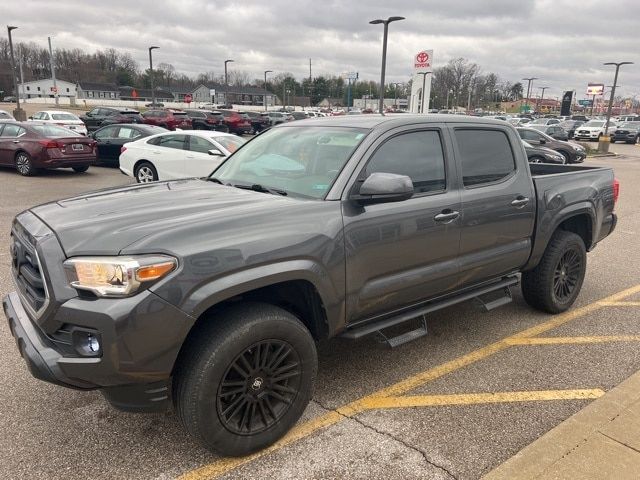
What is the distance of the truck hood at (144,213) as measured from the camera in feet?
7.98

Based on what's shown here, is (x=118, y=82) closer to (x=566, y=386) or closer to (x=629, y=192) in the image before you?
(x=629, y=192)

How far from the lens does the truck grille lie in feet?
8.29

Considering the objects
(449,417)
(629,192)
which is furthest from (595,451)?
(629,192)

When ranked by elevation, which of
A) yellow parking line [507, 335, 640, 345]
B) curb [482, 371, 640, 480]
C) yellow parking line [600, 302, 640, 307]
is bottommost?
yellow parking line [600, 302, 640, 307]

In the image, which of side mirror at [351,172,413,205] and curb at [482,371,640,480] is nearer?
curb at [482,371,640,480]

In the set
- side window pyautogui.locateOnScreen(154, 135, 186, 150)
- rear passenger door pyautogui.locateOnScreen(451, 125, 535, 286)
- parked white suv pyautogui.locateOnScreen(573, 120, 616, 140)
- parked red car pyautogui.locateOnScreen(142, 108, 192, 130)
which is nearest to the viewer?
rear passenger door pyautogui.locateOnScreen(451, 125, 535, 286)

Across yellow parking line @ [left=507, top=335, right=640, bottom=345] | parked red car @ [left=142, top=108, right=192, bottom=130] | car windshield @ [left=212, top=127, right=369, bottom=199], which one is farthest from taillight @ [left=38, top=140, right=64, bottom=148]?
parked red car @ [left=142, top=108, right=192, bottom=130]

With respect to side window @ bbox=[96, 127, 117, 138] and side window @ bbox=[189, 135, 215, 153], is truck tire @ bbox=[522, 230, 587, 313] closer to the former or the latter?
side window @ bbox=[189, 135, 215, 153]

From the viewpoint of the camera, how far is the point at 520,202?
4176 millimetres

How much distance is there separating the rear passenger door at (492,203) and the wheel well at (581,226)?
875mm

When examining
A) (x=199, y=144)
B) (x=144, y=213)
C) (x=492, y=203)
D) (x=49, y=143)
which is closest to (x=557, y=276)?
(x=492, y=203)

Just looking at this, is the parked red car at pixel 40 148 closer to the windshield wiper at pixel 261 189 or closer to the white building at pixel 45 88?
the windshield wiper at pixel 261 189

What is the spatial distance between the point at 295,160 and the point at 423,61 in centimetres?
1923

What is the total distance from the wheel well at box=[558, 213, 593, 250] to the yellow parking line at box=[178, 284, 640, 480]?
0.70 meters
